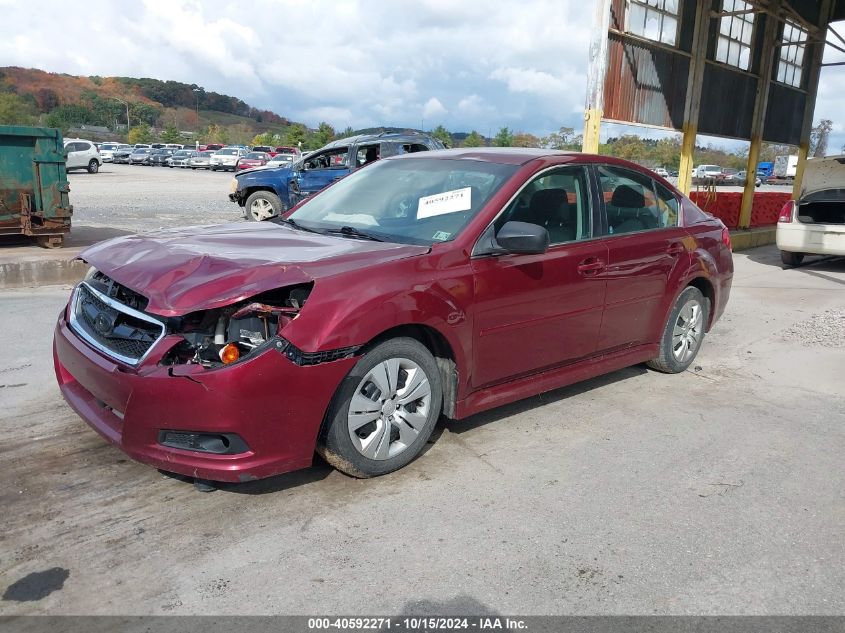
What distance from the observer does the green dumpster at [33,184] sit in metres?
9.61

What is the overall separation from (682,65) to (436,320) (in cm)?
1144

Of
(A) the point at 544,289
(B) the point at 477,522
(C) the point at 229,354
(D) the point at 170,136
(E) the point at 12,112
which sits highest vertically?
(E) the point at 12,112

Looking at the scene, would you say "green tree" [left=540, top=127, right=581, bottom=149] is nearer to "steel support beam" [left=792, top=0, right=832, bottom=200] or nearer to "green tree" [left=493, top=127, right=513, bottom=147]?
"green tree" [left=493, top=127, right=513, bottom=147]

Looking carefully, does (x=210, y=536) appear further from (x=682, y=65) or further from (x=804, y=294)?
(x=682, y=65)

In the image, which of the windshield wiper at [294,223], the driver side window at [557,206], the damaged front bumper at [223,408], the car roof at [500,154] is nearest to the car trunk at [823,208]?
the car roof at [500,154]

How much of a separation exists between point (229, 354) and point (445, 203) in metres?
1.66

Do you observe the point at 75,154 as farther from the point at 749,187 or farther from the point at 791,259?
the point at 791,259

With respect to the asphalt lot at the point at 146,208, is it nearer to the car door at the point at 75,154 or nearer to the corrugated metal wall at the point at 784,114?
the car door at the point at 75,154

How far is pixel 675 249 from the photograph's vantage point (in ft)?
16.9

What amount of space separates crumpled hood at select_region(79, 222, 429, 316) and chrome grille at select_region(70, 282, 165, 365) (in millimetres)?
131

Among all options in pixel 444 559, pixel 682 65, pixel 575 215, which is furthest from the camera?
pixel 682 65

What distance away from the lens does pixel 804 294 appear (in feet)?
30.2

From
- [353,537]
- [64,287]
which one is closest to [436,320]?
[353,537]

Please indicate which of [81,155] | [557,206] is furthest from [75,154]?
[557,206]
